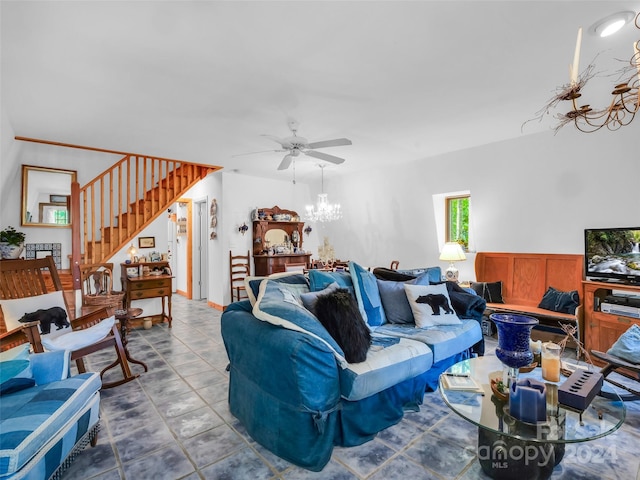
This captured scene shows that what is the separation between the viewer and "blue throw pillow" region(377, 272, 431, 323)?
3027 mm

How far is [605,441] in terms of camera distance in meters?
2.01

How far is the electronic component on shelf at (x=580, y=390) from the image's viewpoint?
155 cm

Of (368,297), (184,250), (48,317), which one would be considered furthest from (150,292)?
(368,297)

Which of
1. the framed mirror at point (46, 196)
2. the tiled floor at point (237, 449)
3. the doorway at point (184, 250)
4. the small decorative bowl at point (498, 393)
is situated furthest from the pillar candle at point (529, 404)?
the doorway at point (184, 250)

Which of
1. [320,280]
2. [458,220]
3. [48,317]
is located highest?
[458,220]

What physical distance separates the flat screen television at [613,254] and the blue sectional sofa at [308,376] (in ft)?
6.95

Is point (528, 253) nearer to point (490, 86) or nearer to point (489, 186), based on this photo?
point (489, 186)

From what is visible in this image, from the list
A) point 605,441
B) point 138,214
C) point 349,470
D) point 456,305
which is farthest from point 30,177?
point 605,441

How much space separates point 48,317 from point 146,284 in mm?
2074

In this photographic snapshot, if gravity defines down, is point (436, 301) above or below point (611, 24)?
below

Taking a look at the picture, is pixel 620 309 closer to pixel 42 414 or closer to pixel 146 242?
pixel 42 414

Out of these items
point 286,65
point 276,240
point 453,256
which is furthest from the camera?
point 276,240

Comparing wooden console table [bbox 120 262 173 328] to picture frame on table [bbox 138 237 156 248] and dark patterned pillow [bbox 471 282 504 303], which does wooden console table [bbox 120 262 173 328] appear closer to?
picture frame on table [bbox 138 237 156 248]

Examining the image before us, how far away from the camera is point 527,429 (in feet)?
4.75
